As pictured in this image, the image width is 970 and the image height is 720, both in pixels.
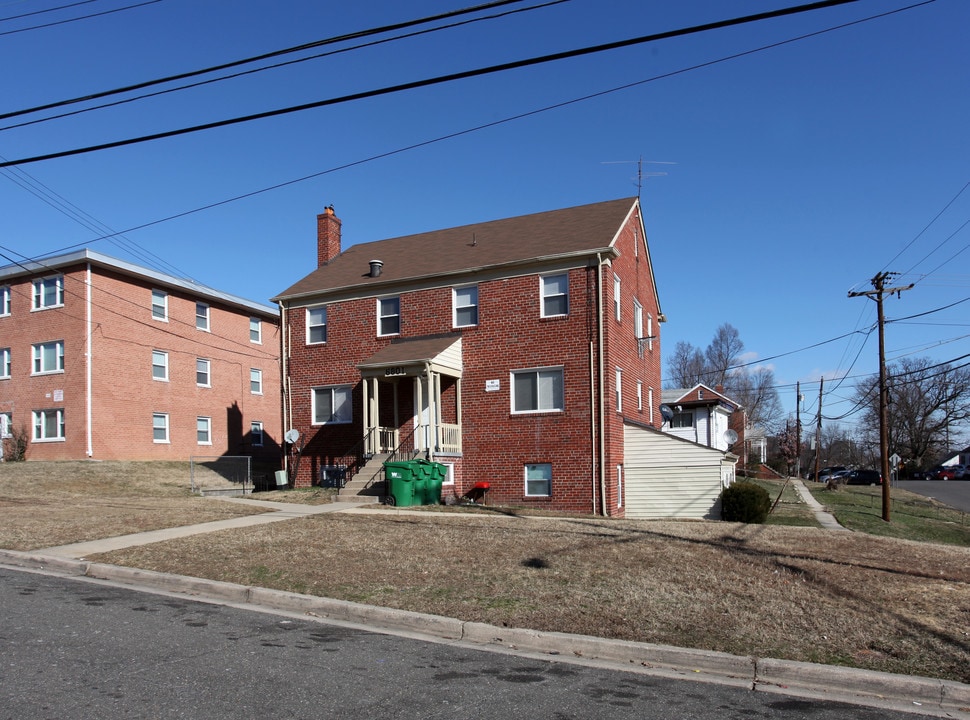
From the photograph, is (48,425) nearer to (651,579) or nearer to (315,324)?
(315,324)

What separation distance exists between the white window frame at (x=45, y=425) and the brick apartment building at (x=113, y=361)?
4 centimetres

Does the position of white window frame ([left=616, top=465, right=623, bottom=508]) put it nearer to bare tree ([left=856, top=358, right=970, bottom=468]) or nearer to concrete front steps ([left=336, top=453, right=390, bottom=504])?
concrete front steps ([left=336, top=453, right=390, bottom=504])

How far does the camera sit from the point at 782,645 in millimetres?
7113

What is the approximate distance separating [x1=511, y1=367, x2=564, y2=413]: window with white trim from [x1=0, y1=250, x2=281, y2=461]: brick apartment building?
16.0 m

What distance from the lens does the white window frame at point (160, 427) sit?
31061 millimetres

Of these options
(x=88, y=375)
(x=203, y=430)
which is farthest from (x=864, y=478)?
(x=88, y=375)

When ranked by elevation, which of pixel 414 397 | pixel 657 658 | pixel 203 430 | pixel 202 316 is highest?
pixel 202 316

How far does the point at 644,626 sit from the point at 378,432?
51.0 ft

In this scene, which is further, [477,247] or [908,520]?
[908,520]

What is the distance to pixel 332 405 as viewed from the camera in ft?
81.8

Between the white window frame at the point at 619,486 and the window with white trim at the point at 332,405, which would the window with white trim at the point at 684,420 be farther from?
the window with white trim at the point at 332,405

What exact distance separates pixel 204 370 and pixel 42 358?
6.27m

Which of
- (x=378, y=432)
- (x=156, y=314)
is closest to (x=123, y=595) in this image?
(x=378, y=432)

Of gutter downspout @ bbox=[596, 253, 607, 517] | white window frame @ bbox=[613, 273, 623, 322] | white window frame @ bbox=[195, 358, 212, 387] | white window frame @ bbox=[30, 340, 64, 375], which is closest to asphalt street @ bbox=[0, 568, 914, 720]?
gutter downspout @ bbox=[596, 253, 607, 517]
